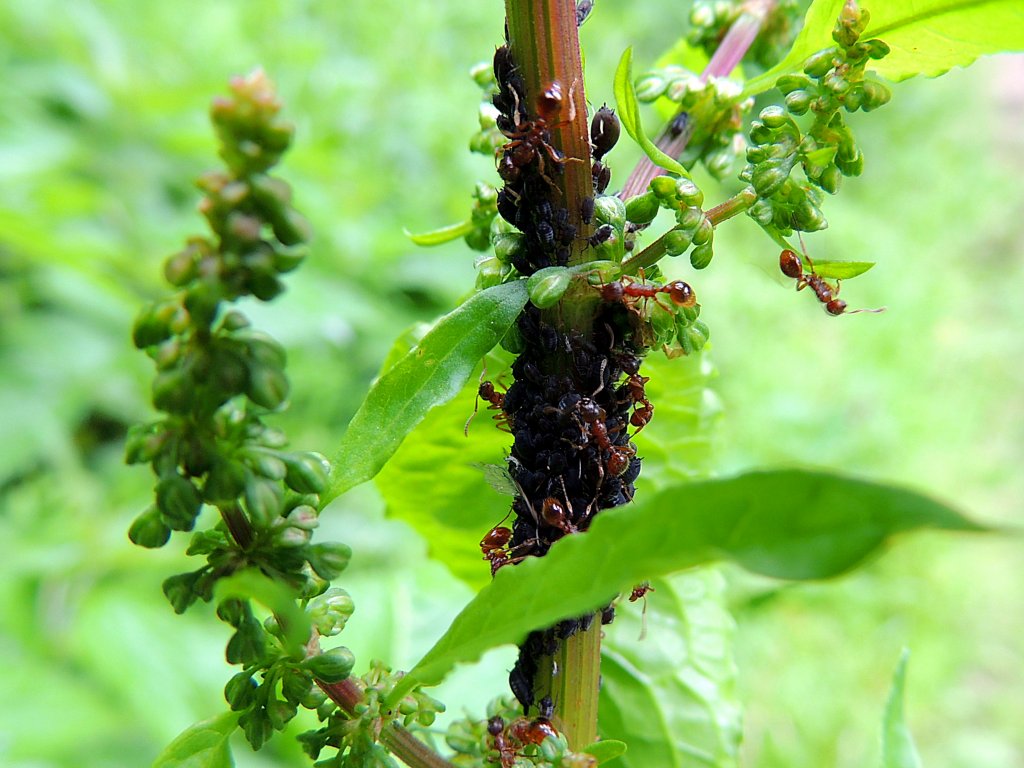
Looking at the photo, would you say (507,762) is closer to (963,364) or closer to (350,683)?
(350,683)

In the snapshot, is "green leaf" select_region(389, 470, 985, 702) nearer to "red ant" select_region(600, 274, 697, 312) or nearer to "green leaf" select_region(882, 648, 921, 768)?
"red ant" select_region(600, 274, 697, 312)

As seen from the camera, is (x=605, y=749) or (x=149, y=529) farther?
(x=605, y=749)

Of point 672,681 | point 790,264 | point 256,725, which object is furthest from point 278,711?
point 790,264

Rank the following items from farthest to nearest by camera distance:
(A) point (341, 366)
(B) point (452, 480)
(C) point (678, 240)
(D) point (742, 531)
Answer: (A) point (341, 366), (B) point (452, 480), (C) point (678, 240), (D) point (742, 531)

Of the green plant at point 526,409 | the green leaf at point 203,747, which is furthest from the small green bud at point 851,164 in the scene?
the green leaf at point 203,747

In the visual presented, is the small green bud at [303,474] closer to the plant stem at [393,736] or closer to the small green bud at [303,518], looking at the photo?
the small green bud at [303,518]

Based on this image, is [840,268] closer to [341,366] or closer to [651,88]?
[651,88]

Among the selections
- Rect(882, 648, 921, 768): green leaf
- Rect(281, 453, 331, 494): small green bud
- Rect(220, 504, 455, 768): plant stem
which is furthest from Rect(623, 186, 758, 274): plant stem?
Rect(882, 648, 921, 768): green leaf
